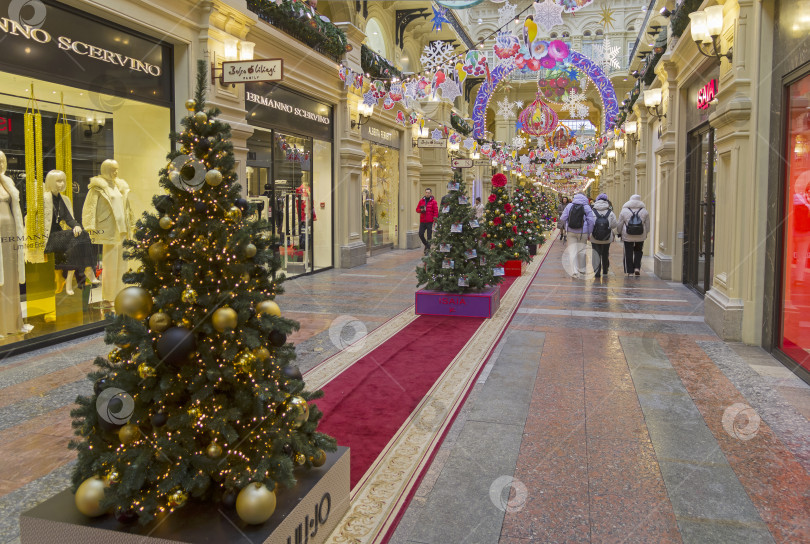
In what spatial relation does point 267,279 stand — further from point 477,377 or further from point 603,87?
point 603,87

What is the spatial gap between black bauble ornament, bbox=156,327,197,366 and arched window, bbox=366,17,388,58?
15429mm

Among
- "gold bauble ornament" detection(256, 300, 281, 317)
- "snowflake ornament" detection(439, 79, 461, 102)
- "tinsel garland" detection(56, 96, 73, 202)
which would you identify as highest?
"snowflake ornament" detection(439, 79, 461, 102)

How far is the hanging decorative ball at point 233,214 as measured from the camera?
2.38 metres

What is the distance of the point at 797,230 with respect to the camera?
17.4ft

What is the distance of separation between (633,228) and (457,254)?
525cm

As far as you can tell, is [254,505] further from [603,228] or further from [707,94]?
[603,228]

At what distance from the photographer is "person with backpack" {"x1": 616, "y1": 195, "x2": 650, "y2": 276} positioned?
37.6ft

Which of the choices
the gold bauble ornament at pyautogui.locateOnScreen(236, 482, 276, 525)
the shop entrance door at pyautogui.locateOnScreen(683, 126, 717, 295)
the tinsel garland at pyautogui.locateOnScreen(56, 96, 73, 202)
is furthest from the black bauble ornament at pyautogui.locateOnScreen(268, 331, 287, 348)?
the shop entrance door at pyautogui.locateOnScreen(683, 126, 717, 295)

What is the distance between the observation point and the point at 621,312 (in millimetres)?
8039

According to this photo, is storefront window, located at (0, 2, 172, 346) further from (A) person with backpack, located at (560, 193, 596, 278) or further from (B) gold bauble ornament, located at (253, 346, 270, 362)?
(A) person with backpack, located at (560, 193, 596, 278)

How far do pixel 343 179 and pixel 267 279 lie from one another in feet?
36.4

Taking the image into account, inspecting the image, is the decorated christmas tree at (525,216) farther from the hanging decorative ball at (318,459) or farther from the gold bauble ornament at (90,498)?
the gold bauble ornament at (90,498)

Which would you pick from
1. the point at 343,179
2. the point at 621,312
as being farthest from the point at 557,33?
the point at 621,312

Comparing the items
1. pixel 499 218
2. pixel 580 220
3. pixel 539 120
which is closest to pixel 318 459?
pixel 499 218
